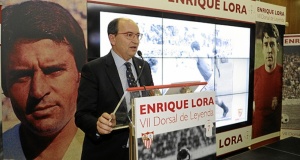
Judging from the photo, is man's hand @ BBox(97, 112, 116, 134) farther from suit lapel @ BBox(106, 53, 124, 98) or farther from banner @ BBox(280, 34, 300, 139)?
banner @ BBox(280, 34, 300, 139)

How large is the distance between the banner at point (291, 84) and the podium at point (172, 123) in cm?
367

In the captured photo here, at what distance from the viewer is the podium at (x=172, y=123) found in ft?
4.32

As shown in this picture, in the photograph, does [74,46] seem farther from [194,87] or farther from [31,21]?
[194,87]

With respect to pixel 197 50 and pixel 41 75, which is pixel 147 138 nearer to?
pixel 41 75

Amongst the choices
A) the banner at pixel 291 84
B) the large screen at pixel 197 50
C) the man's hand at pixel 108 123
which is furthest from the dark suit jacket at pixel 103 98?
the banner at pixel 291 84

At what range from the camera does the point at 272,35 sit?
4.63 m

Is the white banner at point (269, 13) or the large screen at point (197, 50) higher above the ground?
the white banner at point (269, 13)

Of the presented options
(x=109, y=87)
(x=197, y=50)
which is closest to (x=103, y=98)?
(x=109, y=87)

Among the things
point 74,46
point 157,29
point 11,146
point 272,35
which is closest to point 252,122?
point 272,35

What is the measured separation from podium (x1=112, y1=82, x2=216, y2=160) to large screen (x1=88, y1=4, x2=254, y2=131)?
1.35 meters

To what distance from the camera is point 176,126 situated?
1.44 metres

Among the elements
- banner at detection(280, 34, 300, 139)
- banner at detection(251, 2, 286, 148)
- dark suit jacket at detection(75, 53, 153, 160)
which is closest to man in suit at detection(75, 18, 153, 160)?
dark suit jacket at detection(75, 53, 153, 160)

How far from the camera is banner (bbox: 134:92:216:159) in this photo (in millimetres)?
1323

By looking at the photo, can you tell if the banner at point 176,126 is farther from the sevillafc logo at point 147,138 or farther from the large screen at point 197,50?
the large screen at point 197,50
